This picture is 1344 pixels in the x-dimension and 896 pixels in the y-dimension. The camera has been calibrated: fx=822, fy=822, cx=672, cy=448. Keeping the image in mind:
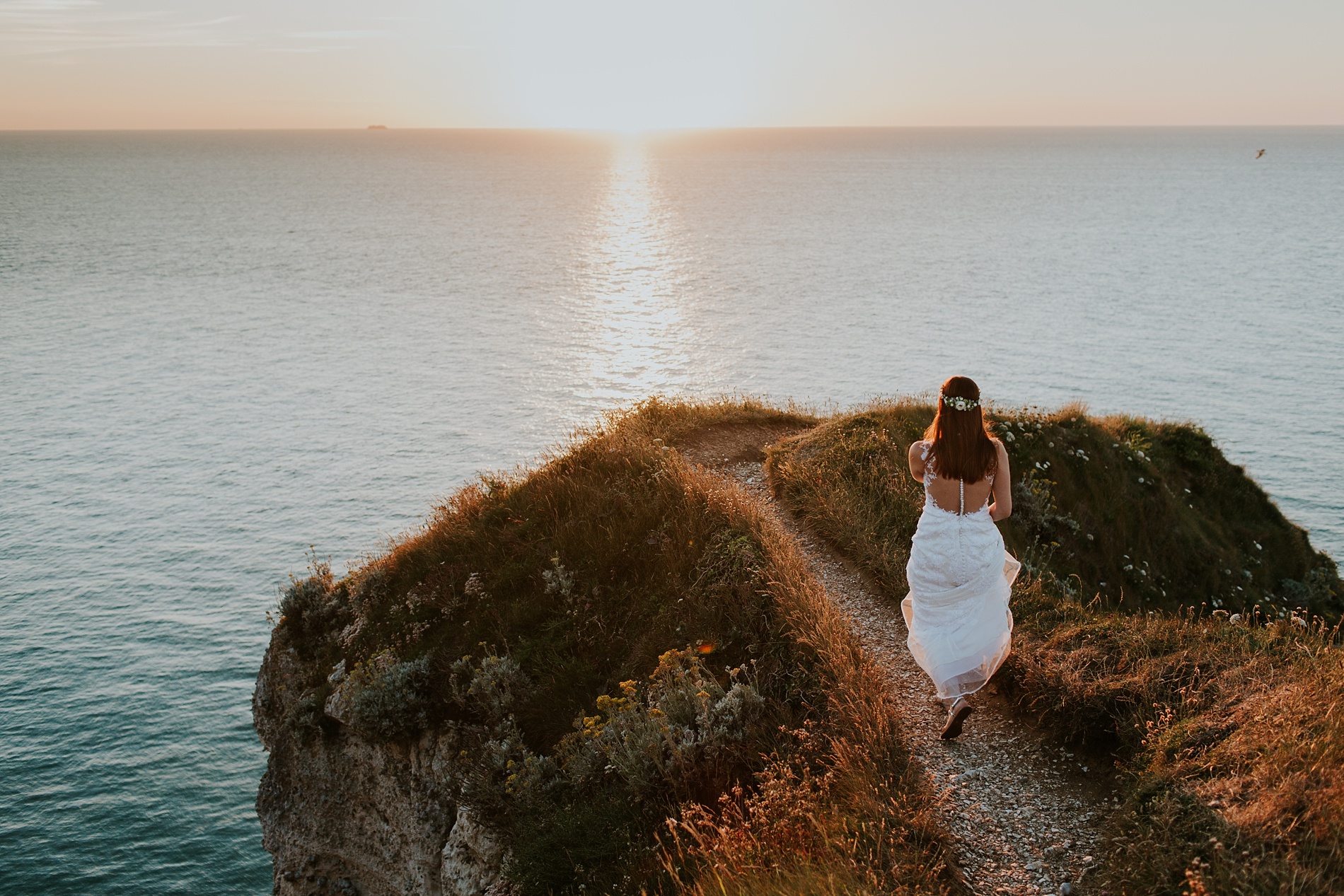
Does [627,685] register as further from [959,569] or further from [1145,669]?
[1145,669]

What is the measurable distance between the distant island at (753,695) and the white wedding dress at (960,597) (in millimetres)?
696

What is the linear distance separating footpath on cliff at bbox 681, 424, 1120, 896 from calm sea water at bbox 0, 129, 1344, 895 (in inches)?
851

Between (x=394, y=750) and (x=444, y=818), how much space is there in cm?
156

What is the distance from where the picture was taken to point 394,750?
13383 mm

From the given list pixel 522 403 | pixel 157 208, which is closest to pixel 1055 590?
pixel 522 403

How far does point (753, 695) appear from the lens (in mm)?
9008

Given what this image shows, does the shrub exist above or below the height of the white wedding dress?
below

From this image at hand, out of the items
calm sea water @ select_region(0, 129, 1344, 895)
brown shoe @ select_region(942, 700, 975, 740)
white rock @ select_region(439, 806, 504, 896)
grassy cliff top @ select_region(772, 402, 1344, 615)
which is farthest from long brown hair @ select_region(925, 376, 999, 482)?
calm sea water @ select_region(0, 129, 1344, 895)

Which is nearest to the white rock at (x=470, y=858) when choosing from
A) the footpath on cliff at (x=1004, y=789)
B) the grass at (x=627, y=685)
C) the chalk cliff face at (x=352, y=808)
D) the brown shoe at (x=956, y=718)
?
the chalk cliff face at (x=352, y=808)

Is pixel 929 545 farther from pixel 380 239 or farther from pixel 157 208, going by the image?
pixel 157 208

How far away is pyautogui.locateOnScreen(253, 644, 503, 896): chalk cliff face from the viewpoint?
41.1 feet

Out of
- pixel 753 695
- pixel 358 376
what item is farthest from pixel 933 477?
pixel 358 376

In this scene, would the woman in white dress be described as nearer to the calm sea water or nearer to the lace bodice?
the lace bodice

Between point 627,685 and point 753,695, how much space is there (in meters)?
1.49
